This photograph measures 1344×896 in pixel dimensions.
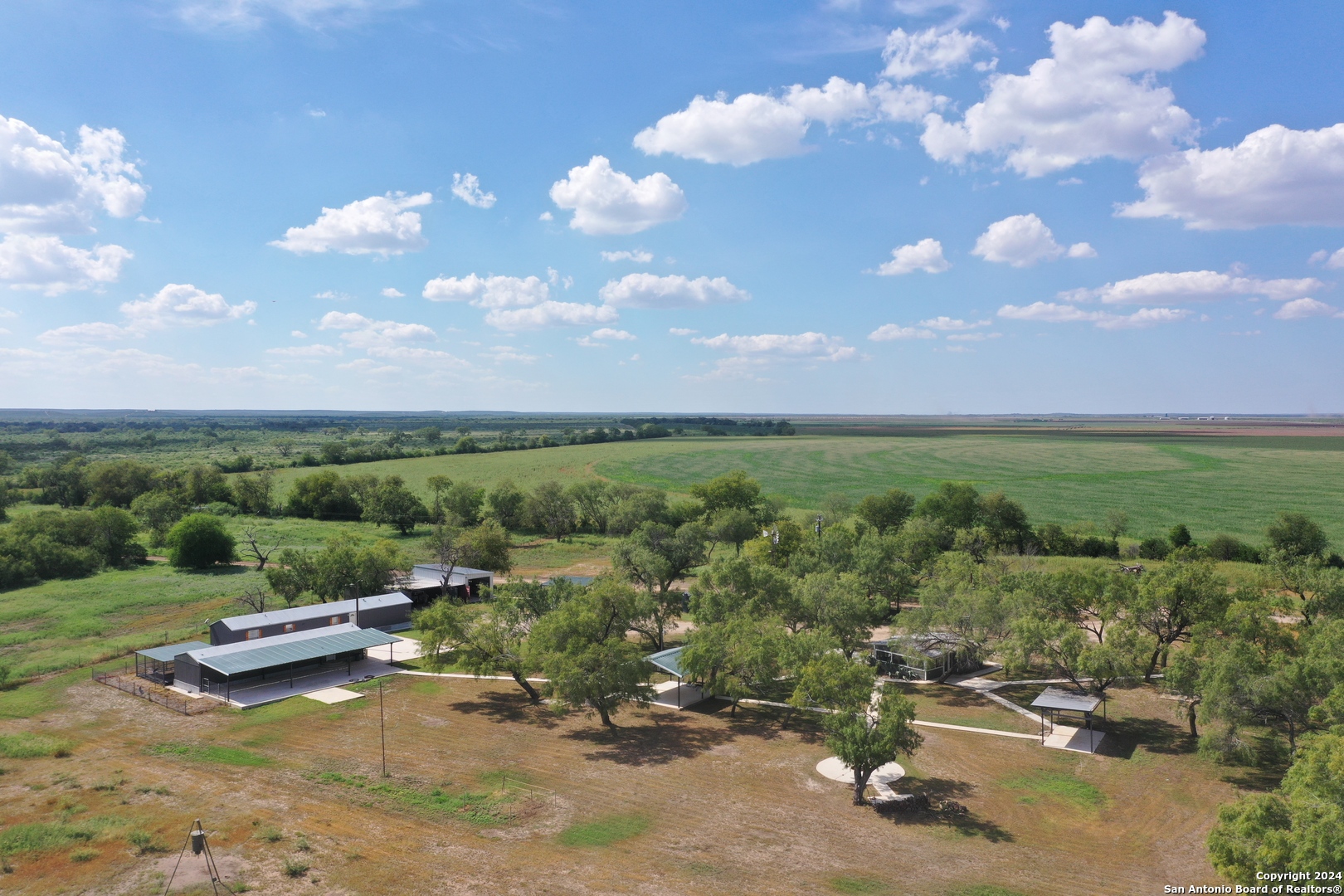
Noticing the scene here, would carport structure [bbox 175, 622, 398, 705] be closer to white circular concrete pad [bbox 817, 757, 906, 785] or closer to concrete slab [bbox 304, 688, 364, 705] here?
concrete slab [bbox 304, 688, 364, 705]

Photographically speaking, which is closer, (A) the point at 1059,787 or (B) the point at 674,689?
(A) the point at 1059,787

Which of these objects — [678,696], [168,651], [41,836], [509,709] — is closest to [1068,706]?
[678,696]

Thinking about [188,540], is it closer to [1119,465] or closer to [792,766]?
[792,766]

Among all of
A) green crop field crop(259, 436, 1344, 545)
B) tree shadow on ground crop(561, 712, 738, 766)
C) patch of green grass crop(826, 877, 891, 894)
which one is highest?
green crop field crop(259, 436, 1344, 545)

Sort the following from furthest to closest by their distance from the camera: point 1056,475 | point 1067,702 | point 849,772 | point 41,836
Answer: point 1056,475 < point 1067,702 < point 849,772 < point 41,836

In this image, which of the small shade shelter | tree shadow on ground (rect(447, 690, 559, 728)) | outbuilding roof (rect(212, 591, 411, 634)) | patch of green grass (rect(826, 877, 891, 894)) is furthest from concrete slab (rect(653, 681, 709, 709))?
the small shade shelter

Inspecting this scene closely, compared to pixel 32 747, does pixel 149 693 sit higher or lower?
lower

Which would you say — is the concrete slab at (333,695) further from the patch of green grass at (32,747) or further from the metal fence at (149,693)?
the patch of green grass at (32,747)

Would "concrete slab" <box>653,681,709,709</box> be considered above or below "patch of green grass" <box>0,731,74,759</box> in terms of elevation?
below

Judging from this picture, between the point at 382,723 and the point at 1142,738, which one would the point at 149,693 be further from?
the point at 1142,738
